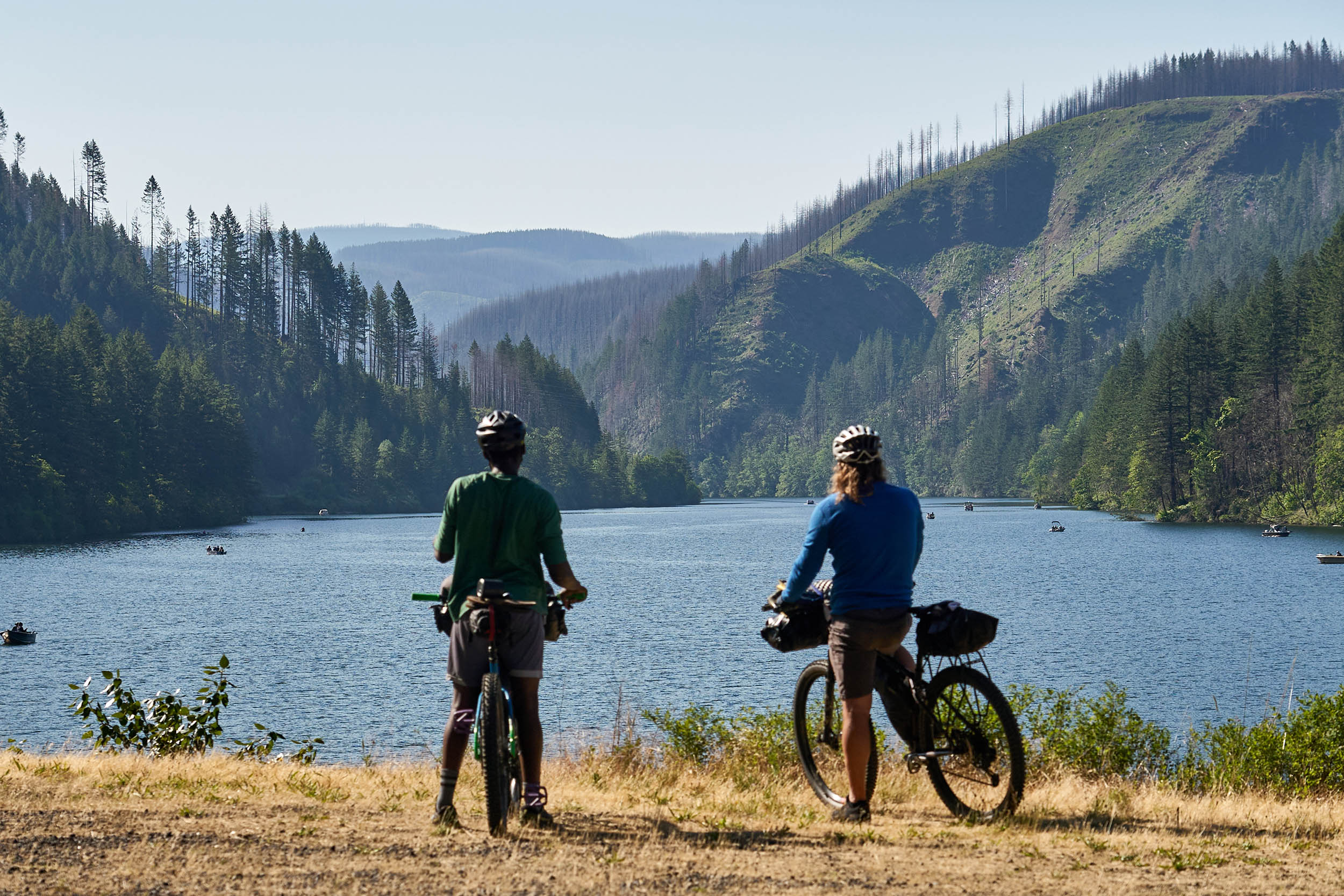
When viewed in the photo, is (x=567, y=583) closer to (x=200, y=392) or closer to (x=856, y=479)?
(x=856, y=479)

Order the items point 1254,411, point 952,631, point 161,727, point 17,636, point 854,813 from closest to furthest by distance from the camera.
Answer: point 952,631, point 854,813, point 161,727, point 17,636, point 1254,411

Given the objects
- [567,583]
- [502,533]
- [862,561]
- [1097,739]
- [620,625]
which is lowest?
[620,625]

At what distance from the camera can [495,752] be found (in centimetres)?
788

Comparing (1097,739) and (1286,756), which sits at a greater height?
(1097,739)

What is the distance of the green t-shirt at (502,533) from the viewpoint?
8.10 m

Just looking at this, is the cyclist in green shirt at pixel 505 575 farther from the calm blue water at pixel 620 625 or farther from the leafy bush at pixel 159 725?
the calm blue water at pixel 620 625

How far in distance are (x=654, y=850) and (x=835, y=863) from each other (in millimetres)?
1121

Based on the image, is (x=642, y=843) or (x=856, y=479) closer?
(x=642, y=843)

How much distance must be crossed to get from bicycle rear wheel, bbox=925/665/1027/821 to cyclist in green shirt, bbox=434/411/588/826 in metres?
2.75

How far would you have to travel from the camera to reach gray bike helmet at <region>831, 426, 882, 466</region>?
833cm

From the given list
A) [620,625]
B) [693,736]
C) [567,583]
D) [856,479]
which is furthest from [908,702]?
[620,625]

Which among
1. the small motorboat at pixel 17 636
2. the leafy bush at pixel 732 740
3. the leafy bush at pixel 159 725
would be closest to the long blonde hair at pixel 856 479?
the leafy bush at pixel 732 740

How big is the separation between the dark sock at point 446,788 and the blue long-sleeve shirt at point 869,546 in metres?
2.70

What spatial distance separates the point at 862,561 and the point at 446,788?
324 centimetres
